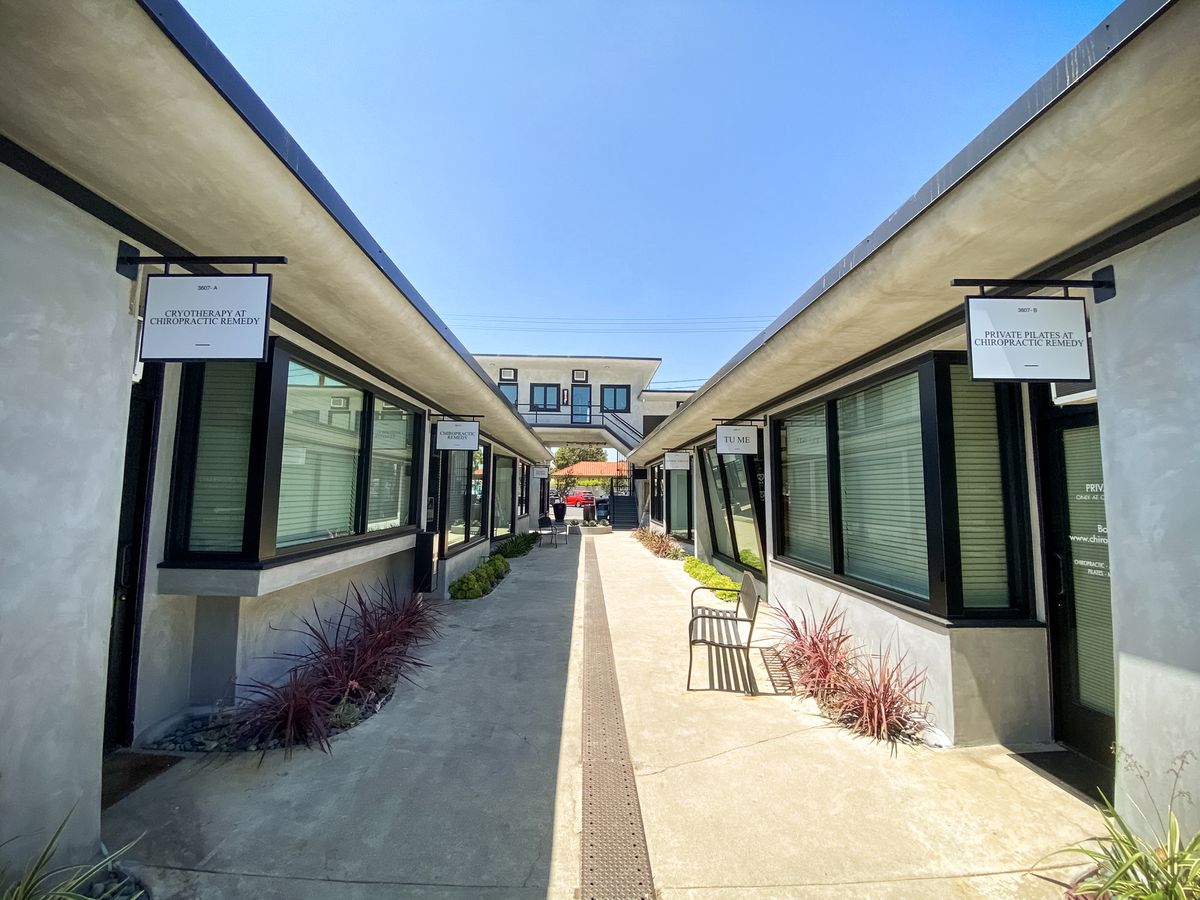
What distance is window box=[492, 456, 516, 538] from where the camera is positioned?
13212mm

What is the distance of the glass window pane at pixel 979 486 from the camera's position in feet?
12.3

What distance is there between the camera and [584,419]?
87.3 feet

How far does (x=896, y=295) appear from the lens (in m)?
3.20

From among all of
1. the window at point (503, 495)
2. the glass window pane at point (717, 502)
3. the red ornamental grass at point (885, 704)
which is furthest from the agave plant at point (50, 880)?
the window at point (503, 495)

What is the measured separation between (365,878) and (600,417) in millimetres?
24167

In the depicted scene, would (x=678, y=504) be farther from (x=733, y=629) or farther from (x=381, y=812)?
(x=381, y=812)

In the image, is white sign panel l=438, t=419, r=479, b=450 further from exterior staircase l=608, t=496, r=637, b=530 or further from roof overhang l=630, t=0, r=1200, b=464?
exterior staircase l=608, t=496, r=637, b=530

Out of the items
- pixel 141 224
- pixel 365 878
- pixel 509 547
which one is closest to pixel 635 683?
pixel 365 878

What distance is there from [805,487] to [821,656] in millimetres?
2271

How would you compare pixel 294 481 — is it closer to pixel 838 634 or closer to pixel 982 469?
pixel 838 634

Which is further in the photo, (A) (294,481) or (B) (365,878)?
(A) (294,481)

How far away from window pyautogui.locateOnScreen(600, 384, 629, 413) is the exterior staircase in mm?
4920

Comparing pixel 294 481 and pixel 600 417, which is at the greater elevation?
pixel 600 417

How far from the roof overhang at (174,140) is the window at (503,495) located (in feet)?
32.2
